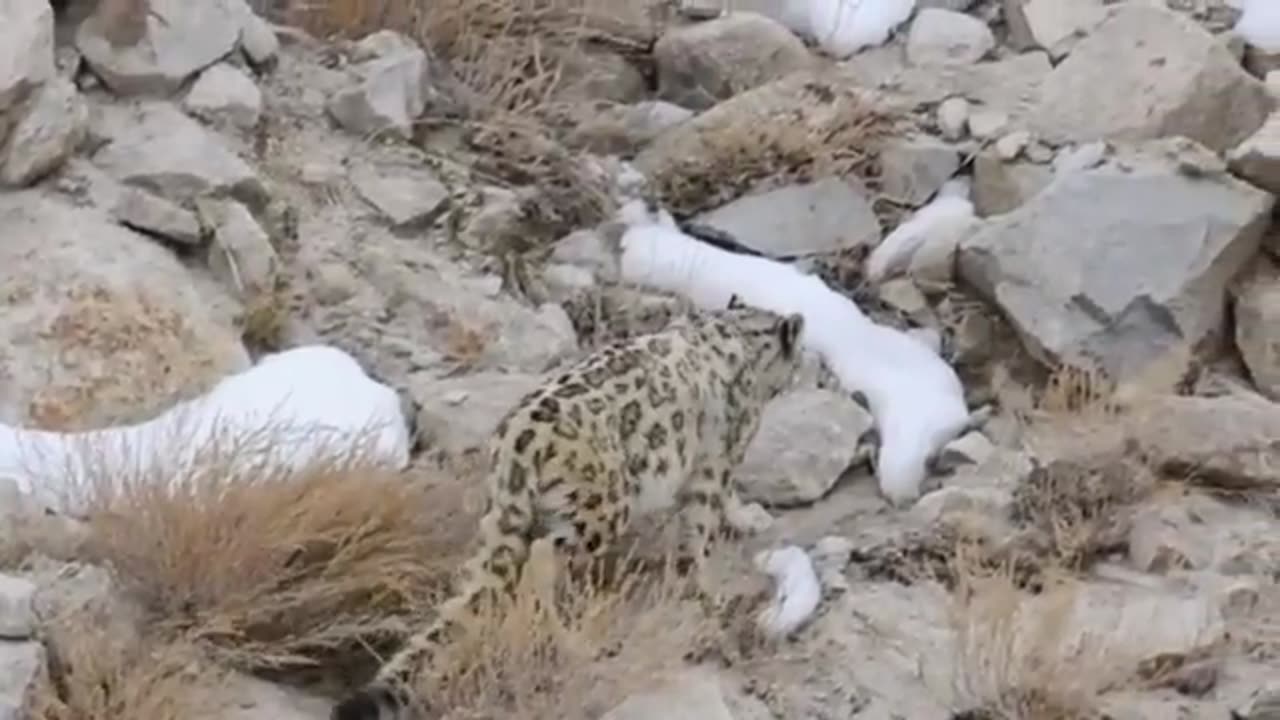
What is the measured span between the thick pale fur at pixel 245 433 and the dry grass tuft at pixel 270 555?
8 centimetres

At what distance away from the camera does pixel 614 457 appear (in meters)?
5.35

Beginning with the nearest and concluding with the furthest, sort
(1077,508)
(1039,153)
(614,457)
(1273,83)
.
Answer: (614,457), (1077,508), (1039,153), (1273,83)

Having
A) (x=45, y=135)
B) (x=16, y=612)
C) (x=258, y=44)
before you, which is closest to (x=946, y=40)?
(x=258, y=44)

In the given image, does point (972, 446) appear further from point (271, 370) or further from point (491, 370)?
point (271, 370)

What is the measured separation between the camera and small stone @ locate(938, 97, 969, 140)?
27.4 ft

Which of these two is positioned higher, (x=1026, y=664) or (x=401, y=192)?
(x=1026, y=664)

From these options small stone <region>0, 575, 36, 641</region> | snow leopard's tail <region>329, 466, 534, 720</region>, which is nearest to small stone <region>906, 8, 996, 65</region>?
snow leopard's tail <region>329, 466, 534, 720</region>

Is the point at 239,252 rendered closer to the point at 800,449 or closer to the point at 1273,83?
the point at 800,449

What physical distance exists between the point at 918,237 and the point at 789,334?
5.55 feet

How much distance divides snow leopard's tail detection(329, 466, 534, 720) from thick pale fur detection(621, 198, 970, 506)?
1.64 meters

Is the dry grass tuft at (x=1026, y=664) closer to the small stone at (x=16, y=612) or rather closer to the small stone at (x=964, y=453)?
the small stone at (x=964, y=453)

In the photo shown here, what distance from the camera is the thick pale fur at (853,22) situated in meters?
9.01

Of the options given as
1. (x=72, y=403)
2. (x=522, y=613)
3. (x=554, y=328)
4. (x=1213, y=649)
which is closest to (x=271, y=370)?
(x=72, y=403)

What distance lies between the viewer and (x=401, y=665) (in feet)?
16.0
